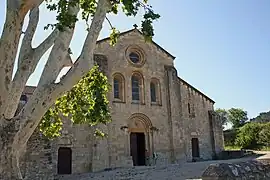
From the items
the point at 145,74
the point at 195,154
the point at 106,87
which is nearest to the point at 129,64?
the point at 145,74

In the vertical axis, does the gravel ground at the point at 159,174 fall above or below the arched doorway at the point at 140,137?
below

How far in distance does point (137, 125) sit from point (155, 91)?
11.2 feet

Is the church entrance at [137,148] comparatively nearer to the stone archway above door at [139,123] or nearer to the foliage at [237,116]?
the stone archway above door at [139,123]

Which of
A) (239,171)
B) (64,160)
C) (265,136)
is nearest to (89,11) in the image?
(239,171)

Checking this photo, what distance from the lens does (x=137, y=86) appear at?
24.9 m

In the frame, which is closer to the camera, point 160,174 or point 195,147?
point 160,174

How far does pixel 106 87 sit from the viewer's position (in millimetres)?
13242

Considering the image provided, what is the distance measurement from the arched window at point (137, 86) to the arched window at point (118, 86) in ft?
3.15

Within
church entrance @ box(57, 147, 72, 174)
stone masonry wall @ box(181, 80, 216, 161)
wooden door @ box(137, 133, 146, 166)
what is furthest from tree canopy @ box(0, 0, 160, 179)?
stone masonry wall @ box(181, 80, 216, 161)

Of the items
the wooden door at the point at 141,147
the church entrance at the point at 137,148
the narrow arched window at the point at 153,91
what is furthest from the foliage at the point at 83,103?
the narrow arched window at the point at 153,91

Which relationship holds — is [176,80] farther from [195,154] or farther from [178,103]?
[195,154]

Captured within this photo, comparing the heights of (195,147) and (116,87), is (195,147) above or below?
below

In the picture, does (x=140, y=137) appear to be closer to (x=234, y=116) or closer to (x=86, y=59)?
(x=86, y=59)

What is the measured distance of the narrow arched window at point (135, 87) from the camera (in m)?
24.5
